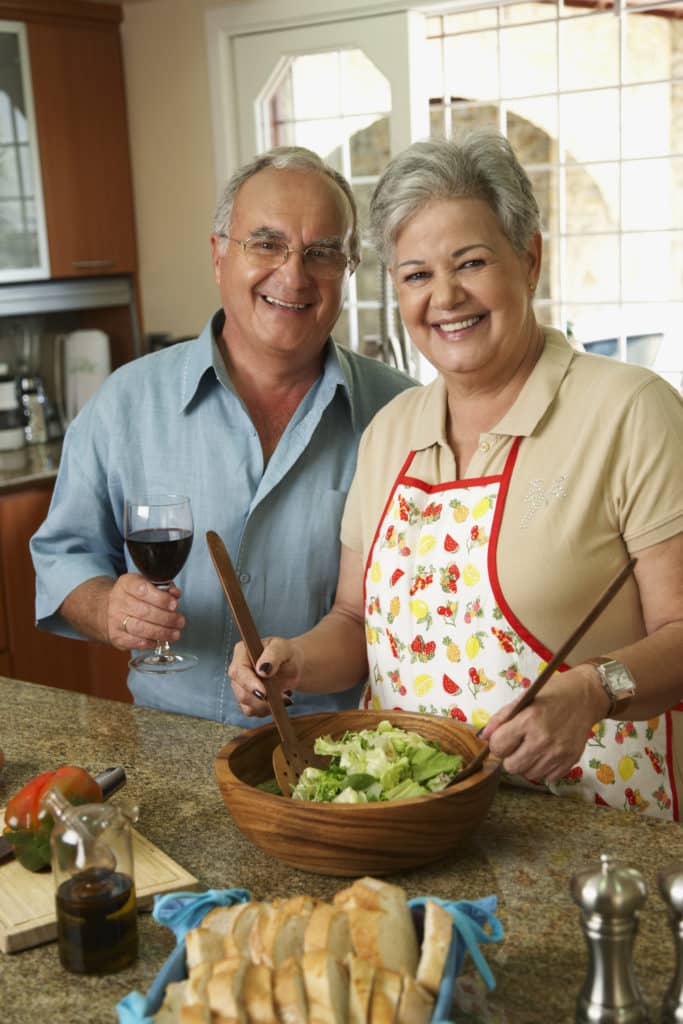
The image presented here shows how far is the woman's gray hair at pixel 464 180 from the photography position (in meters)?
1.61

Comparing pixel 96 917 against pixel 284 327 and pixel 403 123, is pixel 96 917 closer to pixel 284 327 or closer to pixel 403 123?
pixel 284 327

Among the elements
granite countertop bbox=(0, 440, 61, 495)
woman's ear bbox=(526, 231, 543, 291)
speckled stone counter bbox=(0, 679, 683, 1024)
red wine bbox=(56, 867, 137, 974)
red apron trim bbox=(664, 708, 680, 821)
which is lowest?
red apron trim bbox=(664, 708, 680, 821)

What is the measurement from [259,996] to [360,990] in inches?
2.9

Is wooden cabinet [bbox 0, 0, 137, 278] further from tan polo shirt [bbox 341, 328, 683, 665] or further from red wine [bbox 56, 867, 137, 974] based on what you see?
red wine [bbox 56, 867, 137, 974]

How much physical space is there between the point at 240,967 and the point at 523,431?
0.90 metres

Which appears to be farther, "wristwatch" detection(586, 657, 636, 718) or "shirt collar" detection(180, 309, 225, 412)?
"shirt collar" detection(180, 309, 225, 412)

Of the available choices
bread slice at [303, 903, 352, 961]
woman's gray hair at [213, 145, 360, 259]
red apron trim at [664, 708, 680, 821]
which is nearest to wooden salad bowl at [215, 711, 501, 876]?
bread slice at [303, 903, 352, 961]

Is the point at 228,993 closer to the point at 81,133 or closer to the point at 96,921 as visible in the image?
the point at 96,921

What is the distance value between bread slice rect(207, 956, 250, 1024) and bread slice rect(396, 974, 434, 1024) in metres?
0.11

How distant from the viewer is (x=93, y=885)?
1042 mm

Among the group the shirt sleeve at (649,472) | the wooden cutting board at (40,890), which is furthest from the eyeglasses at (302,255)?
the wooden cutting board at (40,890)

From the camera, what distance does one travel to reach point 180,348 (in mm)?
2164

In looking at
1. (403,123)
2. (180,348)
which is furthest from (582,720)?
(403,123)

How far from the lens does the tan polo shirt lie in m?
1.52
